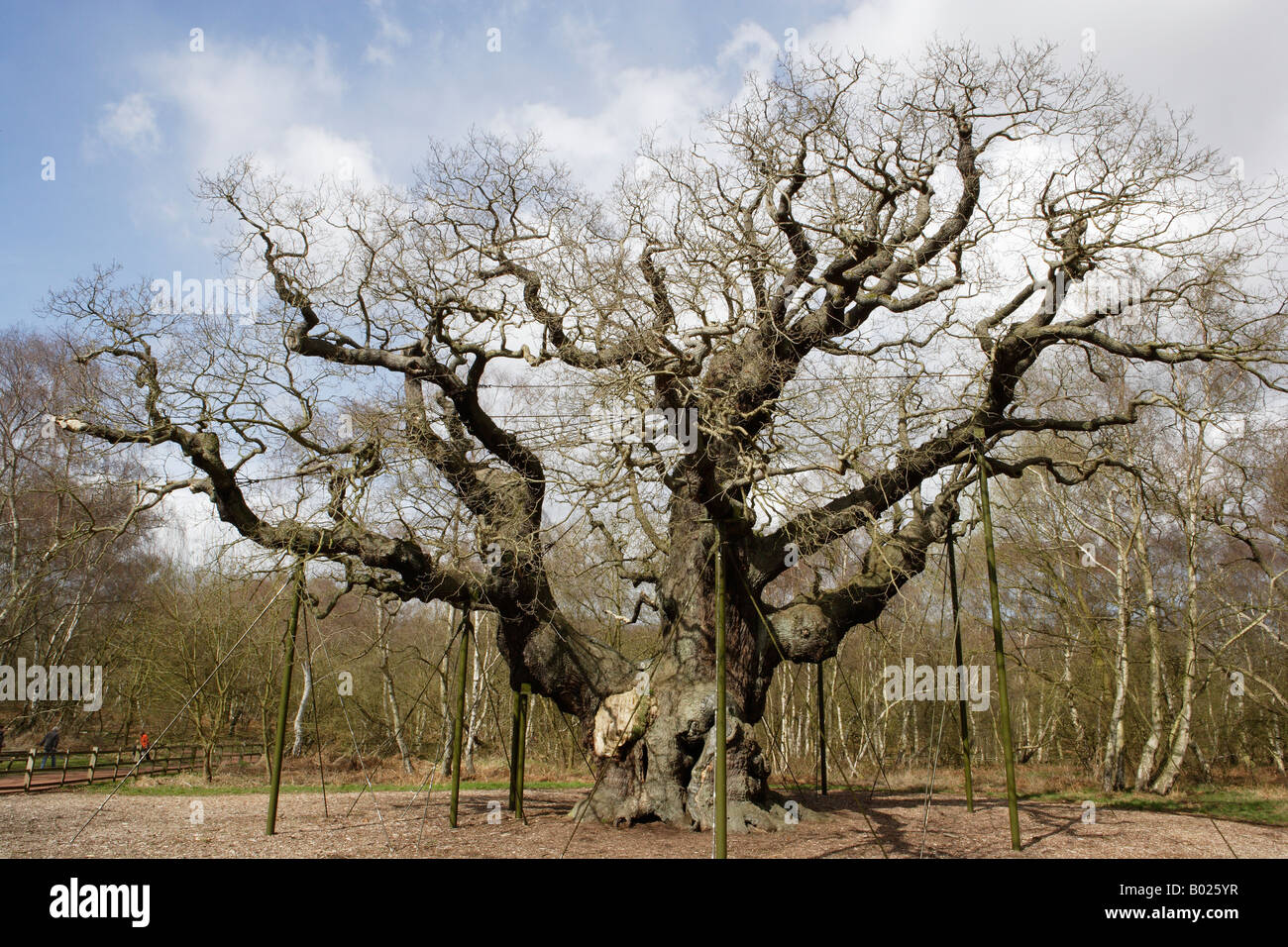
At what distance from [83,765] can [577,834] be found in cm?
1593

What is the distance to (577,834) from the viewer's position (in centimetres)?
845

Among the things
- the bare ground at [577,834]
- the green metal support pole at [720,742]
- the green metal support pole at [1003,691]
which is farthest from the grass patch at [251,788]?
the green metal support pole at [1003,691]

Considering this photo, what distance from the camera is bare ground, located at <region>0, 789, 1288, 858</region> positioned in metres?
7.43

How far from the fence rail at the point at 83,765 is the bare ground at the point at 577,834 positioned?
3.97 m

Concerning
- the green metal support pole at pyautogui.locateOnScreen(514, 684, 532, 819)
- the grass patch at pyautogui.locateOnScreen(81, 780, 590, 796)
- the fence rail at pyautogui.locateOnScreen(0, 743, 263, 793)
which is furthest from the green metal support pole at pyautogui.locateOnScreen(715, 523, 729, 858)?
the fence rail at pyautogui.locateOnScreen(0, 743, 263, 793)

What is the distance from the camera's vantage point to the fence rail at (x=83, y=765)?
1434 cm

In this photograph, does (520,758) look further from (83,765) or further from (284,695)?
(83,765)

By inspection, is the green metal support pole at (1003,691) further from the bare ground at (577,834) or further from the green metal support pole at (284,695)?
the green metal support pole at (284,695)

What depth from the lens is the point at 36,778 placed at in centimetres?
1532

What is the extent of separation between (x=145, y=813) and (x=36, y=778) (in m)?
7.54

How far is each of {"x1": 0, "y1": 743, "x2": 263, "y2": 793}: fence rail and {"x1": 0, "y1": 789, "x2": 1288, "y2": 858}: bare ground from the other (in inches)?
156

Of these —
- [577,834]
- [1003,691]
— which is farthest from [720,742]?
[577,834]
